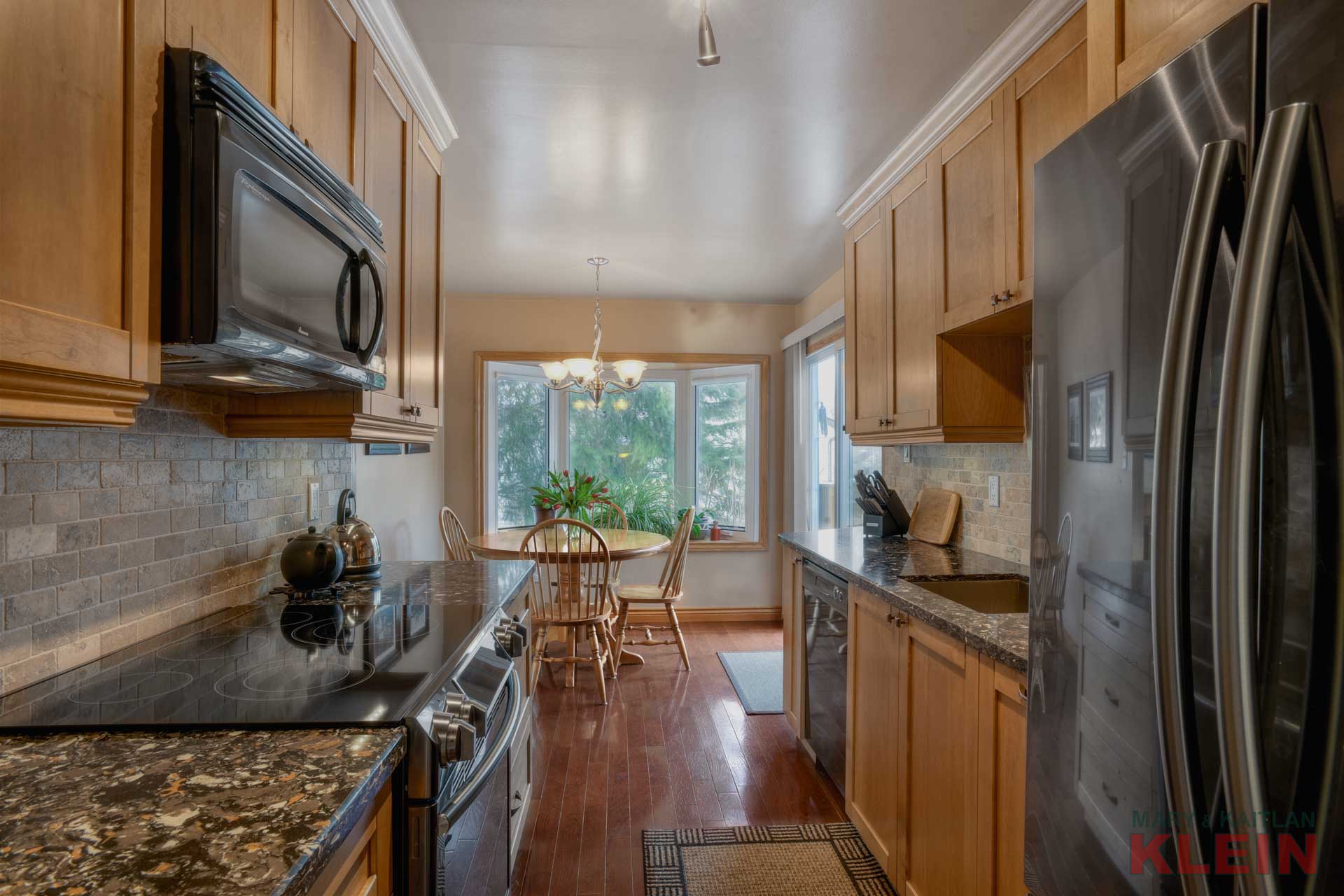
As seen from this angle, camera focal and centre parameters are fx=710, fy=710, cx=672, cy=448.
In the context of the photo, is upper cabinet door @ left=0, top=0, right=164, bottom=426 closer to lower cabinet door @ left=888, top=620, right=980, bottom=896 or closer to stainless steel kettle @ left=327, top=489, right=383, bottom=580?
stainless steel kettle @ left=327, top=489, right=383, bottom=580

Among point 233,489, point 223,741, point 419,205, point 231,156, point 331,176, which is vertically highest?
point 419,205

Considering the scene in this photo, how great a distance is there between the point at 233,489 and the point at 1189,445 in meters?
1.92

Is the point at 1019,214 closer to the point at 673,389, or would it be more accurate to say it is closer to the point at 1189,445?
the point at 1189,445

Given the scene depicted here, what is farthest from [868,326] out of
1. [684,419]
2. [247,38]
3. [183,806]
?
[684,419]

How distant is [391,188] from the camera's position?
1925 mm

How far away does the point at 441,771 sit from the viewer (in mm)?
1101

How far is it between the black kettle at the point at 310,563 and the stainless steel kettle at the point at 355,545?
0.19m

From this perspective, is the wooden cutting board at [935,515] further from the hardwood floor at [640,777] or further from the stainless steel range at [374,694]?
the stainless steel range at [374,694]

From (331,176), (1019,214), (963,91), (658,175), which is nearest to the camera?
(331,176)

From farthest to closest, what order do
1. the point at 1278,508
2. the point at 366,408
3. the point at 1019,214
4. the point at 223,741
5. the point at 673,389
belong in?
the point at 673,389 < the point at 1019,214 < the point at 366,408 < the point at 223,741 < the point at 1278,508

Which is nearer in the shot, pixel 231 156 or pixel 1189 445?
pixel 1189 445

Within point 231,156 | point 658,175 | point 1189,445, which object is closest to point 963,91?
point 658,175

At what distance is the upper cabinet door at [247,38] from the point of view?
102 centimetres

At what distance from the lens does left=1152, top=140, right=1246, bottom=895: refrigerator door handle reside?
67cm
